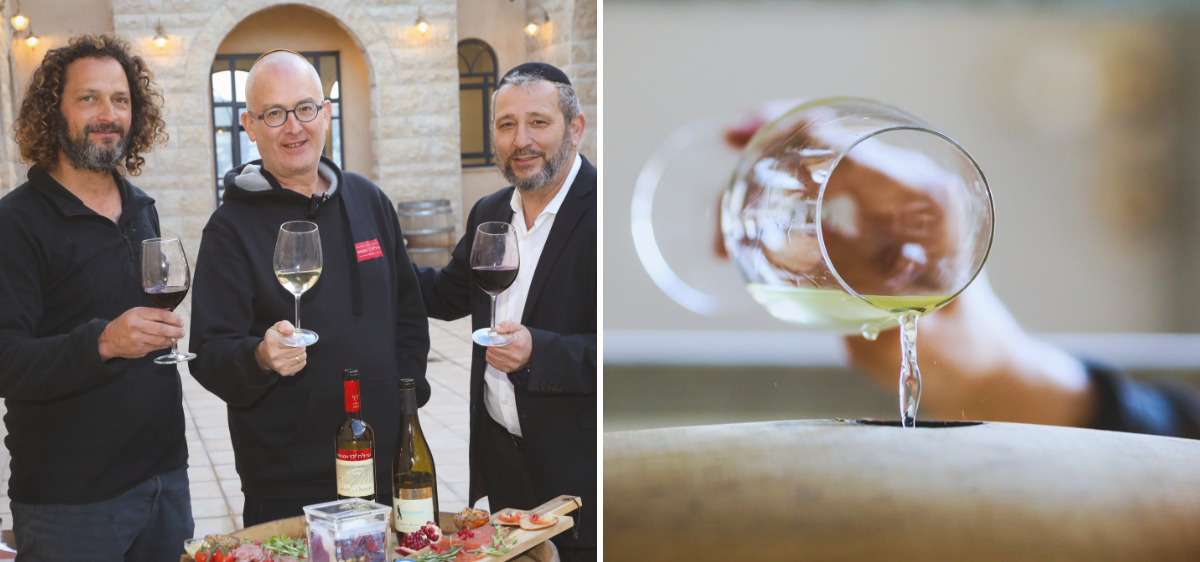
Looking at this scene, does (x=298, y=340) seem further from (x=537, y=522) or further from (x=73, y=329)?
(x=73, y=329)

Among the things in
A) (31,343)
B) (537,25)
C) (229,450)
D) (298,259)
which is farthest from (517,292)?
(537,25)

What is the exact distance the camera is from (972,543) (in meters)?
0.62

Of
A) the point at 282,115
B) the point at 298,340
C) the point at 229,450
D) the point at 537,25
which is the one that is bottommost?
the point at 229,450

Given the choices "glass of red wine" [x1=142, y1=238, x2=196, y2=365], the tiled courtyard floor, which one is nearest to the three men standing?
"glass of red wine" [x1=142, y1=238, x2=196, y2=365]

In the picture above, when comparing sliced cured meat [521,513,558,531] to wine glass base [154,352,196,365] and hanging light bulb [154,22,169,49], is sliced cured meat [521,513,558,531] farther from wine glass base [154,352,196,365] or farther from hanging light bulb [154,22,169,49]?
hanging light bulb [154,22,169,49]

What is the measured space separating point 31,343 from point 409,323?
19.3 inches

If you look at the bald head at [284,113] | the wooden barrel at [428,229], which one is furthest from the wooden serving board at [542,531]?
the wooden barrel at [428,229]

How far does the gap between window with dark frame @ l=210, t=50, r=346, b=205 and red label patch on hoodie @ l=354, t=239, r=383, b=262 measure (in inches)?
251

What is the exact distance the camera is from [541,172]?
4.17 ft

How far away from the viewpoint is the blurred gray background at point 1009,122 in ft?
14.0

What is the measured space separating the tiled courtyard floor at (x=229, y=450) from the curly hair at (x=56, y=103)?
111cm

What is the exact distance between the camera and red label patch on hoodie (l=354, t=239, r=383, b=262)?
1194mm

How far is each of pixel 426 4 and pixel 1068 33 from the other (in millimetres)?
4722

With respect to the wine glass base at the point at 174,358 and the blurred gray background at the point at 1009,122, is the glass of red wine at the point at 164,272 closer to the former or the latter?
the wine glass base at the point at 174,358
